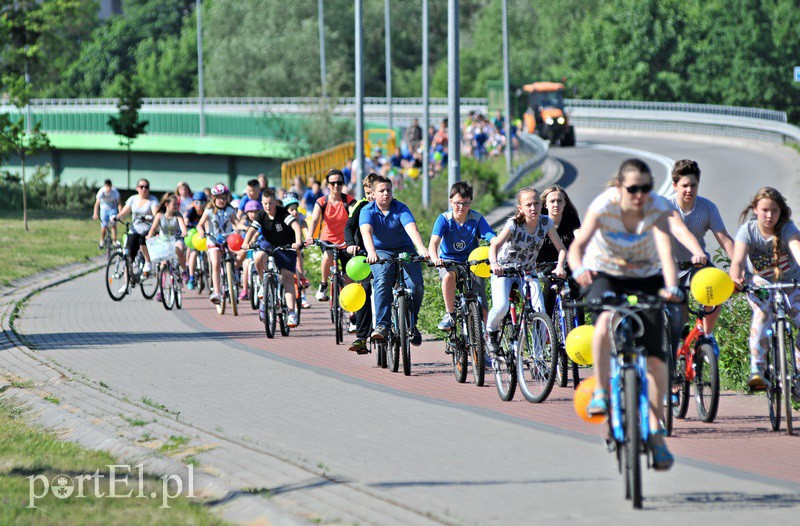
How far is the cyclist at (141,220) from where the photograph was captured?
2017 cm

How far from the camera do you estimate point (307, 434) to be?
29.6 feet

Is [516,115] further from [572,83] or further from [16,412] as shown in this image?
[16,412]

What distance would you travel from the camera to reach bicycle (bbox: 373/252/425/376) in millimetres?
11891

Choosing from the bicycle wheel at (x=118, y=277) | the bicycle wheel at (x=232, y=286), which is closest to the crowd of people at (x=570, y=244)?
the bicycle wheel at (x=232, y=286)

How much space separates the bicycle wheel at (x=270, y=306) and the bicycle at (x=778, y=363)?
23.5 ft

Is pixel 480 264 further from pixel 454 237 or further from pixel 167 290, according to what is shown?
pixel 167 290

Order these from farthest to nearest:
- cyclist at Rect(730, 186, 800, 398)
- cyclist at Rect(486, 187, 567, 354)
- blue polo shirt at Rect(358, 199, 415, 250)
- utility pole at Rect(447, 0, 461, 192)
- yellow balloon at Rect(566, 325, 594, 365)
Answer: utility pole at Rect(447, 0, 461, 192) → blue polo shirt at Rect(358, 199, 415, 250) → cyclist at Rect(486, 187, 567, 354) → cyclist at Rect(730, 186, 800, 398) → yellow balloon at Rect(566, 325, 594, 365)

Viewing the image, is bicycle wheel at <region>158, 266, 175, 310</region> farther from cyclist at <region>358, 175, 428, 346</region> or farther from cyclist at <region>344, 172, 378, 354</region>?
cyclist at <region>358, 175, 428, 346</region>

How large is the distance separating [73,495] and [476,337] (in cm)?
457

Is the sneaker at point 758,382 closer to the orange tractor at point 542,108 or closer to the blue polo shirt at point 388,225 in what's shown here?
the blue polo shirt at point 388,225

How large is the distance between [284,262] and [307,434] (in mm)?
6719

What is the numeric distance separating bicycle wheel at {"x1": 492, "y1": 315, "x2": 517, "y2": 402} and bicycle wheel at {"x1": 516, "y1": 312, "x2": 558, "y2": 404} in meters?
0.07

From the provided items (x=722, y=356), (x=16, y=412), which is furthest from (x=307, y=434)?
(x=722, y=356)

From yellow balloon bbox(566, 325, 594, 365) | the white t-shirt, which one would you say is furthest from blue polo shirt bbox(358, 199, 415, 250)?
the white t-shirt
